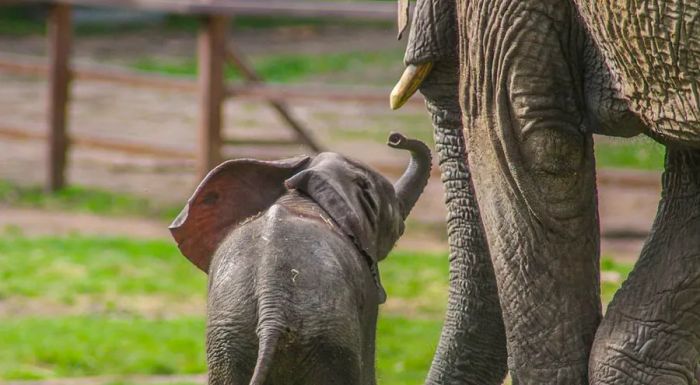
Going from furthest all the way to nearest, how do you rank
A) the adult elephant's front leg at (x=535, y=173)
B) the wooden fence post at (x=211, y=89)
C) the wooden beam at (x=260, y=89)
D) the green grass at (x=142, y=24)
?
the green grass at (x=142, y=24)
the wooden beam at (x=260, y=89)
the wooden fence post at (x=211, y=89)
the adult elephant's front leg at (x=535, y=173)

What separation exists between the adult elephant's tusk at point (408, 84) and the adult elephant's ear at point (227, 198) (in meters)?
0.52

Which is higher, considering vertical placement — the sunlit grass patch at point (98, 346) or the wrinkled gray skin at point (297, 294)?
the wrinkled gray skin at point (297, 294)

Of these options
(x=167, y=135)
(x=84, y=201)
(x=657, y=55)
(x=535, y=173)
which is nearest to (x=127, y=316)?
(x=84, y=201)

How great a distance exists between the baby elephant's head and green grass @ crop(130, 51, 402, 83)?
13.7 metres

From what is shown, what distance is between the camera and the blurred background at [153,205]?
24.3 feet

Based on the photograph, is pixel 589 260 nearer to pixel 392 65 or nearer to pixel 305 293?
pixel 305 293

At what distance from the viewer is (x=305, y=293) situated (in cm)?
428

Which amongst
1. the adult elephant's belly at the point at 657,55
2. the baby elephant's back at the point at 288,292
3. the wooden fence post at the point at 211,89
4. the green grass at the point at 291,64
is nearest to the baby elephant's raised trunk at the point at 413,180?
the baby elephant's back at the point at 288,292

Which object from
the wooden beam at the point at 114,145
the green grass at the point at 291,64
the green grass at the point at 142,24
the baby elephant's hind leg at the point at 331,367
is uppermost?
the baby elephant's hind leg at the point at 331,367

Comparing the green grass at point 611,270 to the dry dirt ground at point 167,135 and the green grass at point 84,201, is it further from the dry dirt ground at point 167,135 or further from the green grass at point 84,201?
the green grass at point 84,201

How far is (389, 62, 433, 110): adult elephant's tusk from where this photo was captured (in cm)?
431

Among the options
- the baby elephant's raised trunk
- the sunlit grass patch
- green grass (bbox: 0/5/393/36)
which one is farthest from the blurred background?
green grass (bbox: 0/5/393/36)

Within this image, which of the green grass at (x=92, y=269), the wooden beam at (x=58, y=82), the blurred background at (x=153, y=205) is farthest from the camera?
the wooden beam at (x=58, y=82)

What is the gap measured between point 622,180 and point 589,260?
6963 millimetres
